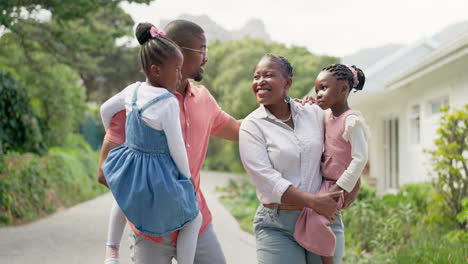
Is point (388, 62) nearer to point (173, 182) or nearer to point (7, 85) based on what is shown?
point (7, 85)

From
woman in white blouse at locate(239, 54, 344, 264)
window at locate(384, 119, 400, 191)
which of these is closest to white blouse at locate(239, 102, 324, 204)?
woman in white blouse at locate(239, 54, 344, 264)

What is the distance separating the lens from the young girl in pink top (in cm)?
→ 258

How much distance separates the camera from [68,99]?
14375 millimetres

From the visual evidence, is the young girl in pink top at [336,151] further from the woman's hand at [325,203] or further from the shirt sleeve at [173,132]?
the shirt sleeve at [173,132]

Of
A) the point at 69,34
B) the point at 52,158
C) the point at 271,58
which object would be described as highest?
the point at 69,34

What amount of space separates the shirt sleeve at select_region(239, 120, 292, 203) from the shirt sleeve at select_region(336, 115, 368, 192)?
0.93ft

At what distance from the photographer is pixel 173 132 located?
88.4 inches

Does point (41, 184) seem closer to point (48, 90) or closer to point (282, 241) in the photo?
point (48, 90)

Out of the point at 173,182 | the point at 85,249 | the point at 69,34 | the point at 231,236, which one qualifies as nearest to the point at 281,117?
the point at 173,182

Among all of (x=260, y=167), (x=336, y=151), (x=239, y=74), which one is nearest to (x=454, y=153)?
(x=336, y=151)

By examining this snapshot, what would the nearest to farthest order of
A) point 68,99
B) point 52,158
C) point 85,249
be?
1. point 85,249
2. point 52,158
3. point 68,99

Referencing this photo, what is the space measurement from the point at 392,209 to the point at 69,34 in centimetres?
622

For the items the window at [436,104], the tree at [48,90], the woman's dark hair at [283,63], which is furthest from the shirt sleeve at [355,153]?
the tree at [48,90]

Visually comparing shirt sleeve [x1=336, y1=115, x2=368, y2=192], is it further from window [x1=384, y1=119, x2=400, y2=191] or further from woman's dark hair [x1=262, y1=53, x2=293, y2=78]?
window [x1=384, y1=119, x2=400, y2=191]
